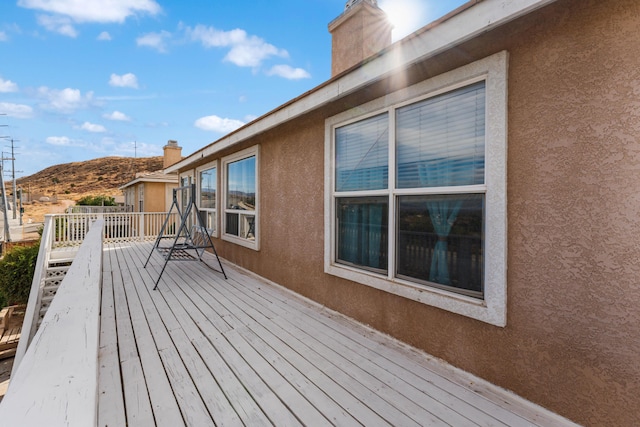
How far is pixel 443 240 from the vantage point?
7.59 ft

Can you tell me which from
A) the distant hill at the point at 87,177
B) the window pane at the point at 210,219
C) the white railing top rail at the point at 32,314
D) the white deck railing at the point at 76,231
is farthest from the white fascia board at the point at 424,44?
the distant hill at the point at 87,177

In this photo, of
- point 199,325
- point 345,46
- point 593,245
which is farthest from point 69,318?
point 345,46

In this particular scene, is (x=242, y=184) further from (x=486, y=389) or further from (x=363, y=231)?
(x=486, y=389)

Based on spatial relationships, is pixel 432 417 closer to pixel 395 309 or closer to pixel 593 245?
pixel 395 309

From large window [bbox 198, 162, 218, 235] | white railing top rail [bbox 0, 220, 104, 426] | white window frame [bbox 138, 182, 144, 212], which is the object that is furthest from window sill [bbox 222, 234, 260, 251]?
white window frame [bbox 138, 182, 144, 212]

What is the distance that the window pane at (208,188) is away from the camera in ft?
22.4

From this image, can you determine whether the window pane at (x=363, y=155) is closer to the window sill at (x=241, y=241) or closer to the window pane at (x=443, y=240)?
the window pane at (x=443, y=240)

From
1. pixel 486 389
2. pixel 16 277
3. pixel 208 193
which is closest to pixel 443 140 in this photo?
pixel 486 389

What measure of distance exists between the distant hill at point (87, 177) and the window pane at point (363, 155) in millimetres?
54334

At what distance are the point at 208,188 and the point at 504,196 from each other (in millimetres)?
6521

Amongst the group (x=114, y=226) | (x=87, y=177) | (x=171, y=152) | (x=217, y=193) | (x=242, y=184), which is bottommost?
(x=114, y=226)

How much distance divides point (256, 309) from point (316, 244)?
1029 millimetres

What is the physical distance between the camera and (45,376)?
74 cm

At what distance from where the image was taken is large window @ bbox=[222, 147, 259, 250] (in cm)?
507
